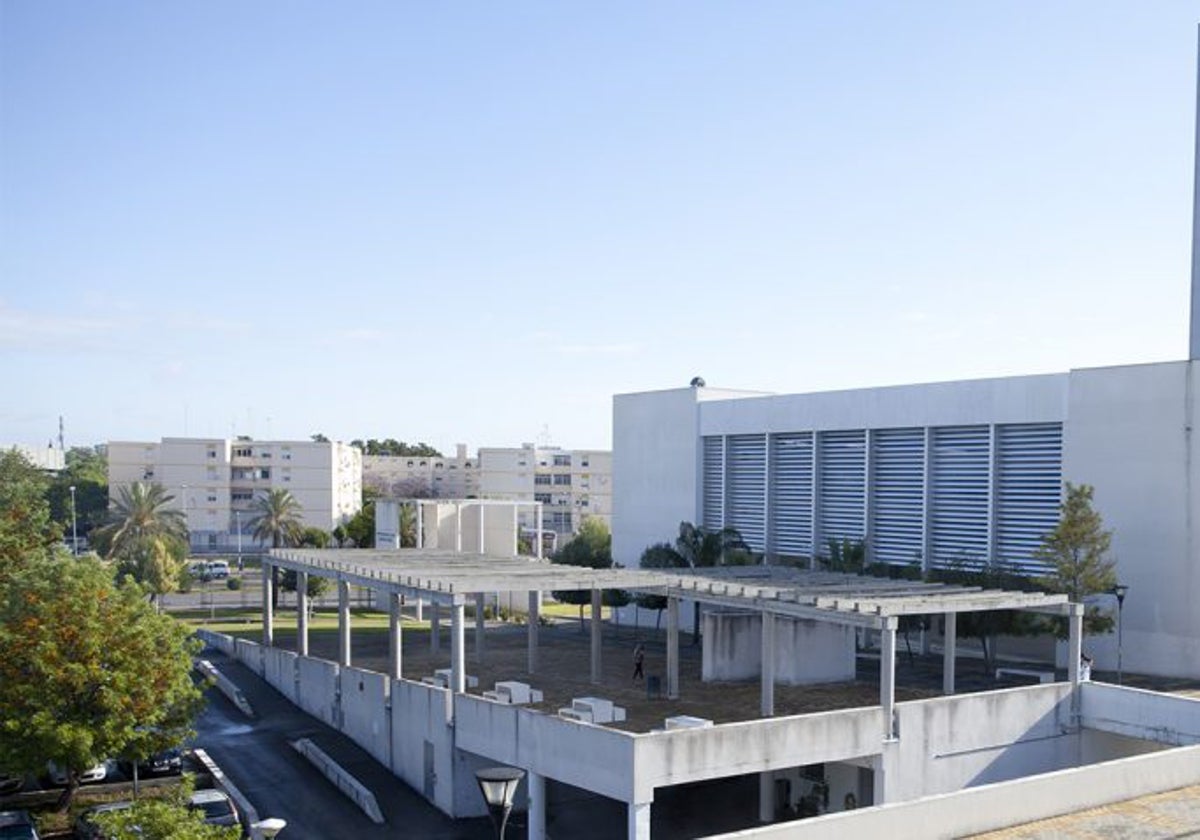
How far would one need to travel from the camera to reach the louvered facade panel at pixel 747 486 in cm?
5031

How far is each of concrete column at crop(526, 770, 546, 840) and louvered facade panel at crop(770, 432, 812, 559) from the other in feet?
78.5

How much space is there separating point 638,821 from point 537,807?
129 inches

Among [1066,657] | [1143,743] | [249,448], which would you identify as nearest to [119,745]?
[1143,743]

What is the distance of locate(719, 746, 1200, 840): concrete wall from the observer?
16.1 meters

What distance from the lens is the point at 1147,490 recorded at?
1452 inches

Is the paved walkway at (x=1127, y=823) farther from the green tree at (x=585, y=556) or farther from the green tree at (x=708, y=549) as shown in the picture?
the green tree at (x=585, y=556)

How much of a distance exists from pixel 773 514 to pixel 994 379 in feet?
39.9

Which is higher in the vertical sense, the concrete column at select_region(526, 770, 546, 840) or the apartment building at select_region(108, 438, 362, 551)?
the apartment building at select_region(108, 438, 362, 551)

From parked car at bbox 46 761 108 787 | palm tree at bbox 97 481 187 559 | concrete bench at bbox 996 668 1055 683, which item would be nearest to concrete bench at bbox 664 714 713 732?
concrete bench at bbox 996 668 1055 683

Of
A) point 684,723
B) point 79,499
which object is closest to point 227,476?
point 79,499

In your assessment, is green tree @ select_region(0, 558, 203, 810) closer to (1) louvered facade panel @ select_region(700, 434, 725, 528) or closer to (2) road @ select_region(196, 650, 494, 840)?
(2) road @ select_region(196, 650, 494, 840)

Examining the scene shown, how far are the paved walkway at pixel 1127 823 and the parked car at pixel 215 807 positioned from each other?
629 inches

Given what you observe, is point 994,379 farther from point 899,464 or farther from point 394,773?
point 394,773

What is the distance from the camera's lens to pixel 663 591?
32656 millimetres
